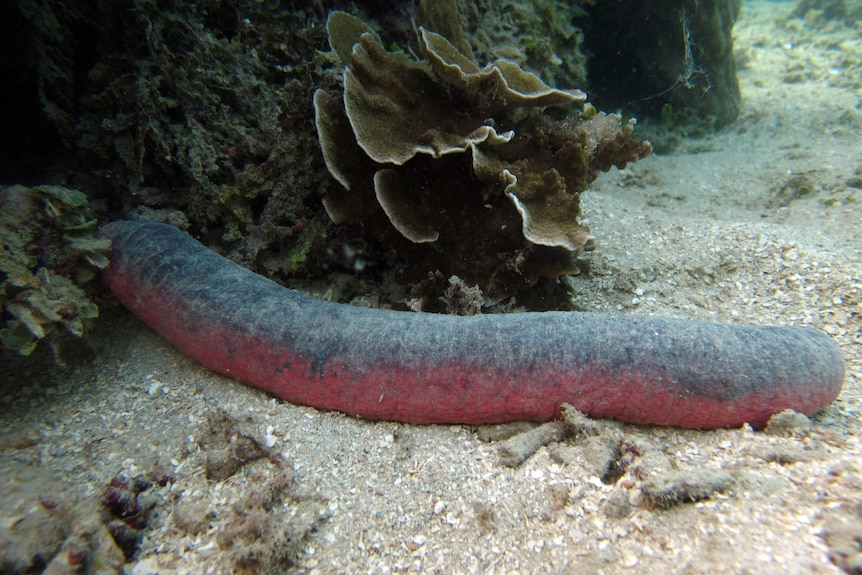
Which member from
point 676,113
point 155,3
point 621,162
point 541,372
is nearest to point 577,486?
point 541,372

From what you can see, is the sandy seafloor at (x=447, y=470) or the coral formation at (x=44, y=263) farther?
the coral formation at (x=44, y=263)

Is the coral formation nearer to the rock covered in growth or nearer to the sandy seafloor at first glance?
the sandy seafloor

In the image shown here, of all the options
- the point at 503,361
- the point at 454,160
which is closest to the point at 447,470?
the point at 503,361

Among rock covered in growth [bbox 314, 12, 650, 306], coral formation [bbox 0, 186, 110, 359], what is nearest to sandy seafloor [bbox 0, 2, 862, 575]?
coral formation [bbox 0, 186, 110, 359]

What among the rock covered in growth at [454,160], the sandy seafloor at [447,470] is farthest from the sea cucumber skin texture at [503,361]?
the rock covered in growth at [454,160]

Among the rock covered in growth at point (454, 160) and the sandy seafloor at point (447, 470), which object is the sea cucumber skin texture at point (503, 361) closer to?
the sandy seafloor at point (447, 470)
